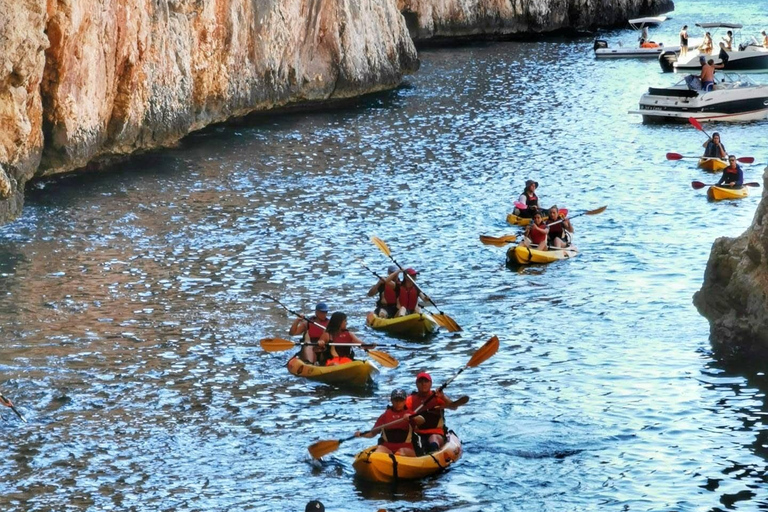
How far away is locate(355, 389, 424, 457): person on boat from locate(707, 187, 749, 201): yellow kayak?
2278 centimetres

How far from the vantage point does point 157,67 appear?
1811 inches

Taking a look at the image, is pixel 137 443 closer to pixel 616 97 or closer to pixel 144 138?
pixel 144 138

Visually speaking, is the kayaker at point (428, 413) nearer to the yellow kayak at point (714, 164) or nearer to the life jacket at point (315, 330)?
the life jacket at point (315, 330)

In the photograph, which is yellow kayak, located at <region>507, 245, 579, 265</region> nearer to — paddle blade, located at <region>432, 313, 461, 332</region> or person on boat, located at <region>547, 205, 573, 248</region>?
person on boat, located at <region>547, 205, 573, 248</region>

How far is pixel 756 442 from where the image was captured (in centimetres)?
2073

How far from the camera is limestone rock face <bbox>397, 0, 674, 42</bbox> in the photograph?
8662 cm

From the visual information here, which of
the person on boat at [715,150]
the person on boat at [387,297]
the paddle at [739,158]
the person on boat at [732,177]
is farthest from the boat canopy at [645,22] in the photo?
the person on boat at [387,297]

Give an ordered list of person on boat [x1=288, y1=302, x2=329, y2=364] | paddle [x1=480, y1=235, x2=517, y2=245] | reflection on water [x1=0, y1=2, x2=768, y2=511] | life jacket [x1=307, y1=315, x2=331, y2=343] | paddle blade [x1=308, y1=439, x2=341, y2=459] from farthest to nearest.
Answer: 1. paddle [x1=480, y1=235, x2=517, y2=245]
2. life jacket [x1=307, y1=315, x2=331, y2=343]
3. person on boat [x1=288, y1=302, x2=329, y2=364]
4. paddle blade [x1=308, y1=439, x2=341, y2=459]
5. reflection on water [x1=0, y1=2, x2=768, y2=511]

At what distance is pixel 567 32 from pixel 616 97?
1444 inches

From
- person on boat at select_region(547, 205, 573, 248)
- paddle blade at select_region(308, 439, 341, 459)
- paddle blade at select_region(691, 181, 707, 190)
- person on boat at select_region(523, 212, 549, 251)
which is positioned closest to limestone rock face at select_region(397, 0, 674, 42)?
paddle blade at select_region(691, 181, 707, 190)

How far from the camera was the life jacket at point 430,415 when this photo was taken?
799 inches

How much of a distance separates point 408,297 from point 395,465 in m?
8.69

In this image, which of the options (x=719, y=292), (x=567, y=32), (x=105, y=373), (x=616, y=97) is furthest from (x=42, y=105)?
(x=567, y=32)

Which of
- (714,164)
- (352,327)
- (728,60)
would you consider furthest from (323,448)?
(728,60)
